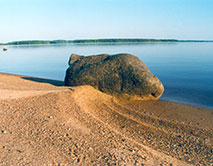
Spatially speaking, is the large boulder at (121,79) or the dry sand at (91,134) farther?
the large boulder at (121,79)

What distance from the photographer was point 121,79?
32.2 ft

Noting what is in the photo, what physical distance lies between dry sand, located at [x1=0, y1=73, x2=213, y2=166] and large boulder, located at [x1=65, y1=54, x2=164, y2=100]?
1569 mm

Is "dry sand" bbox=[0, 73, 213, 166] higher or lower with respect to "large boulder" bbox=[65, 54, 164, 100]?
lower

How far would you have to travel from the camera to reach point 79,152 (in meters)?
4.19

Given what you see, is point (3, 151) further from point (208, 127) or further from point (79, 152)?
point (208, 127)

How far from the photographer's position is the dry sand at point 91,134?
13.3ft

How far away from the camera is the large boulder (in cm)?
977

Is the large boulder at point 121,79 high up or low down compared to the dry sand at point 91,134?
up

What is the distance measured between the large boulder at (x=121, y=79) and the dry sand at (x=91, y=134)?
5.15ft

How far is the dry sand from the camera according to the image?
13.3 ft

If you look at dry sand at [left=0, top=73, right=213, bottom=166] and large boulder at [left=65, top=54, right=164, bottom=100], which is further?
large boulder at [left=65, top=54, right=164, bottom=100]

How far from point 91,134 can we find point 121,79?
5.10 metres

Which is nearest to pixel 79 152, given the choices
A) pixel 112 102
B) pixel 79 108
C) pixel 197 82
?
pixel 79 108

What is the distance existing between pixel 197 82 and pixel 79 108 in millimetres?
12481
